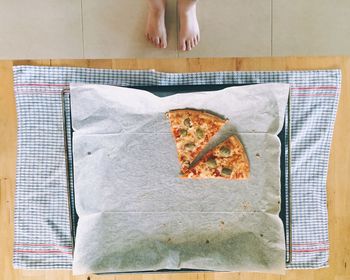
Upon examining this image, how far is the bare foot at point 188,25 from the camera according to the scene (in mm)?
1519

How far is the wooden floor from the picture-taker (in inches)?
55.9

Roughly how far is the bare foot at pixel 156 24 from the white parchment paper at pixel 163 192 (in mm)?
347

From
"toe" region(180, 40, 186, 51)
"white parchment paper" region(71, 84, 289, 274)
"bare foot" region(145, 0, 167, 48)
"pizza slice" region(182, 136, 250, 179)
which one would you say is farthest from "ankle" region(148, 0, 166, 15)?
"pizza slice" region(182, 136, 250, 179)

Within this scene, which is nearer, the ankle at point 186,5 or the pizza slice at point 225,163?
the pizza slice at point 225,163

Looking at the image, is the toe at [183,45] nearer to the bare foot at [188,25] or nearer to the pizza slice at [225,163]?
the bare foot at [188,25]

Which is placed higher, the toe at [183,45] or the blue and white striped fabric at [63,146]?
the toe at [183,45]

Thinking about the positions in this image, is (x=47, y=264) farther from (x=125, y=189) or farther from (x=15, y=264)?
(x=125, y=189)

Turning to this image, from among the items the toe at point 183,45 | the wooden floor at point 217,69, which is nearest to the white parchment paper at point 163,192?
the wooden floor at point 217,69

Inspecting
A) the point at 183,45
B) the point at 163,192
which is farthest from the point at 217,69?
the point at 163,192

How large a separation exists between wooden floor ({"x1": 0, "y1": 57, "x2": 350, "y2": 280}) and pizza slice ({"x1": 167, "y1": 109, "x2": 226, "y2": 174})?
0.62 feet

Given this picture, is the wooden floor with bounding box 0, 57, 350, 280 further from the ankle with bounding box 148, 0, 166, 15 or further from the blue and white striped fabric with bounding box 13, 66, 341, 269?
the ankle with bounding box 148, 0, 166, 15

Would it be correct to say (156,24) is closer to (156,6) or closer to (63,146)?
(156,6)

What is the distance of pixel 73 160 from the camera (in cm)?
134

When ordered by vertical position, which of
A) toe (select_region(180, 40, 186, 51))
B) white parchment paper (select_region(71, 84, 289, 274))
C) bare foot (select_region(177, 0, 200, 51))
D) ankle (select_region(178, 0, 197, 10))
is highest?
ankle (select_region(178, 0, 197, 10))
